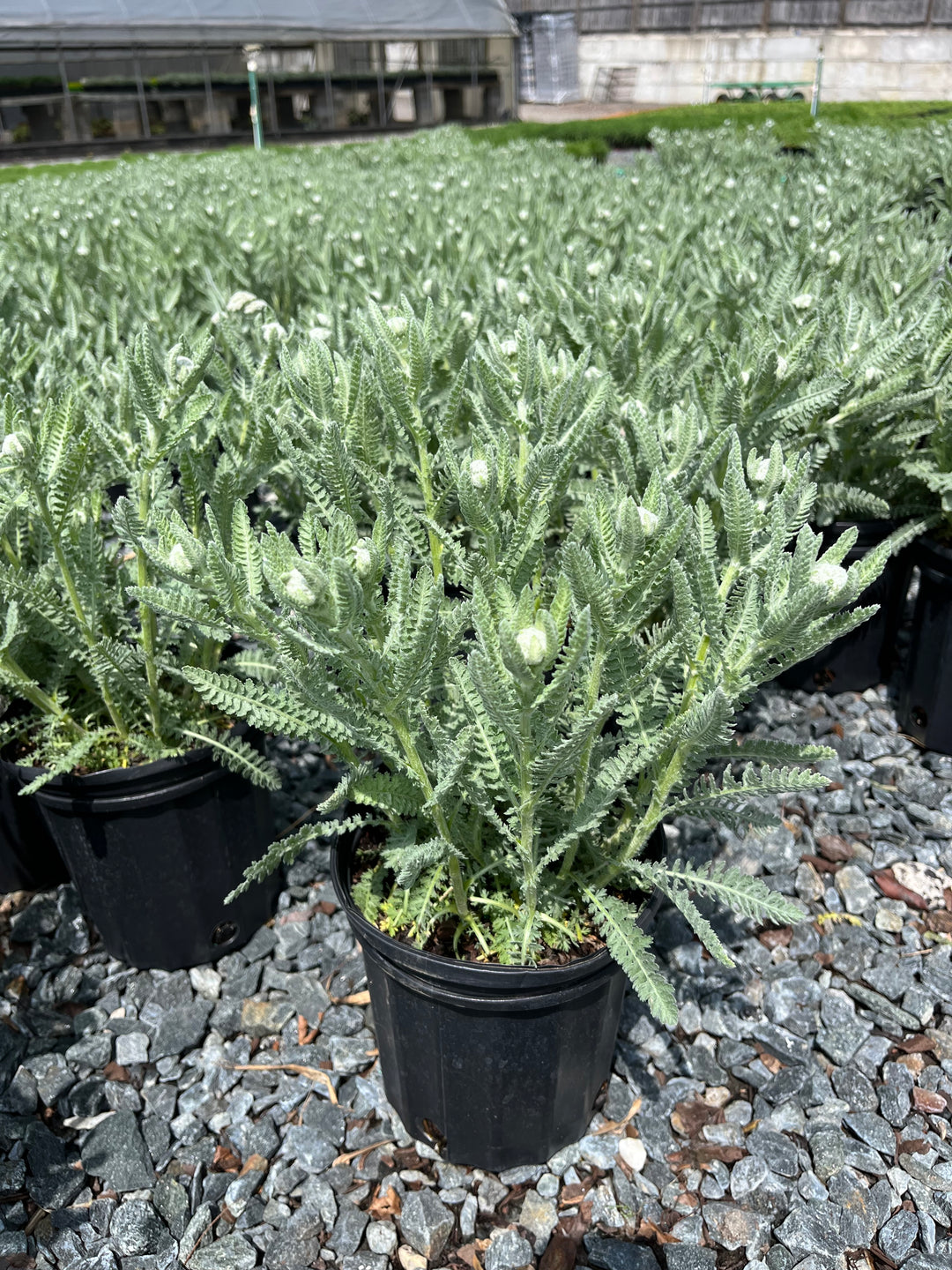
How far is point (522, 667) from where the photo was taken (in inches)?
45.6

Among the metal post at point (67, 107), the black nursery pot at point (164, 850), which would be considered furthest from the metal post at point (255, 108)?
the black nursery pot at point (164, 850)

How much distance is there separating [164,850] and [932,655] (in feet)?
7.86

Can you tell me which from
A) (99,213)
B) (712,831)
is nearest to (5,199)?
(99,213)

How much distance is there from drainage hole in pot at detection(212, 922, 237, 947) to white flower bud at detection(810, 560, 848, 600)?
5.81 feet

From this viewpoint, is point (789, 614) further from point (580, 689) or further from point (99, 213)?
point (99, 213)

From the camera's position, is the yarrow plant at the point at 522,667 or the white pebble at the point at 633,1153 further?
the white pebble at the point at 633,1153

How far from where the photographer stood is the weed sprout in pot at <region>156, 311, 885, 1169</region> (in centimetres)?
131

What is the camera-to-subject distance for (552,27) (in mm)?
31094

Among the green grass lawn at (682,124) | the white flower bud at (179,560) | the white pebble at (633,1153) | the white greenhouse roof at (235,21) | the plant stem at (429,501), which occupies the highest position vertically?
the white greenhouse roof at (235,21)

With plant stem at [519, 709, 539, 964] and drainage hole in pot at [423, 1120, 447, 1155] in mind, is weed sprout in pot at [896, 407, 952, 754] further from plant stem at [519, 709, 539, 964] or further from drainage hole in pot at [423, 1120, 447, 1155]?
drainage hole in pot at [423, 1120, 447, 1155]

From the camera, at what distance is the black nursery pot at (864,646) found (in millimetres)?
3143

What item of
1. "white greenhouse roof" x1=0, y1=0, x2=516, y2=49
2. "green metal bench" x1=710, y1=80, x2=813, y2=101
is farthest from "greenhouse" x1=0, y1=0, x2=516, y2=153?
"green metal bench" x1=710, y1=80, x2=813, y2=101

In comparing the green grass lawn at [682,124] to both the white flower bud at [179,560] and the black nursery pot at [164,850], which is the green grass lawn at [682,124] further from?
the white flower bud at [179,560]

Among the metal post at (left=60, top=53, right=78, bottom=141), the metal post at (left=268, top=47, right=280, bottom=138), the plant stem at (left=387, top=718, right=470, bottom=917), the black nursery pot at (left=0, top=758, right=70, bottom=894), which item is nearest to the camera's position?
the plant stem at (left=387, top=718, right=470, bottom=917)
